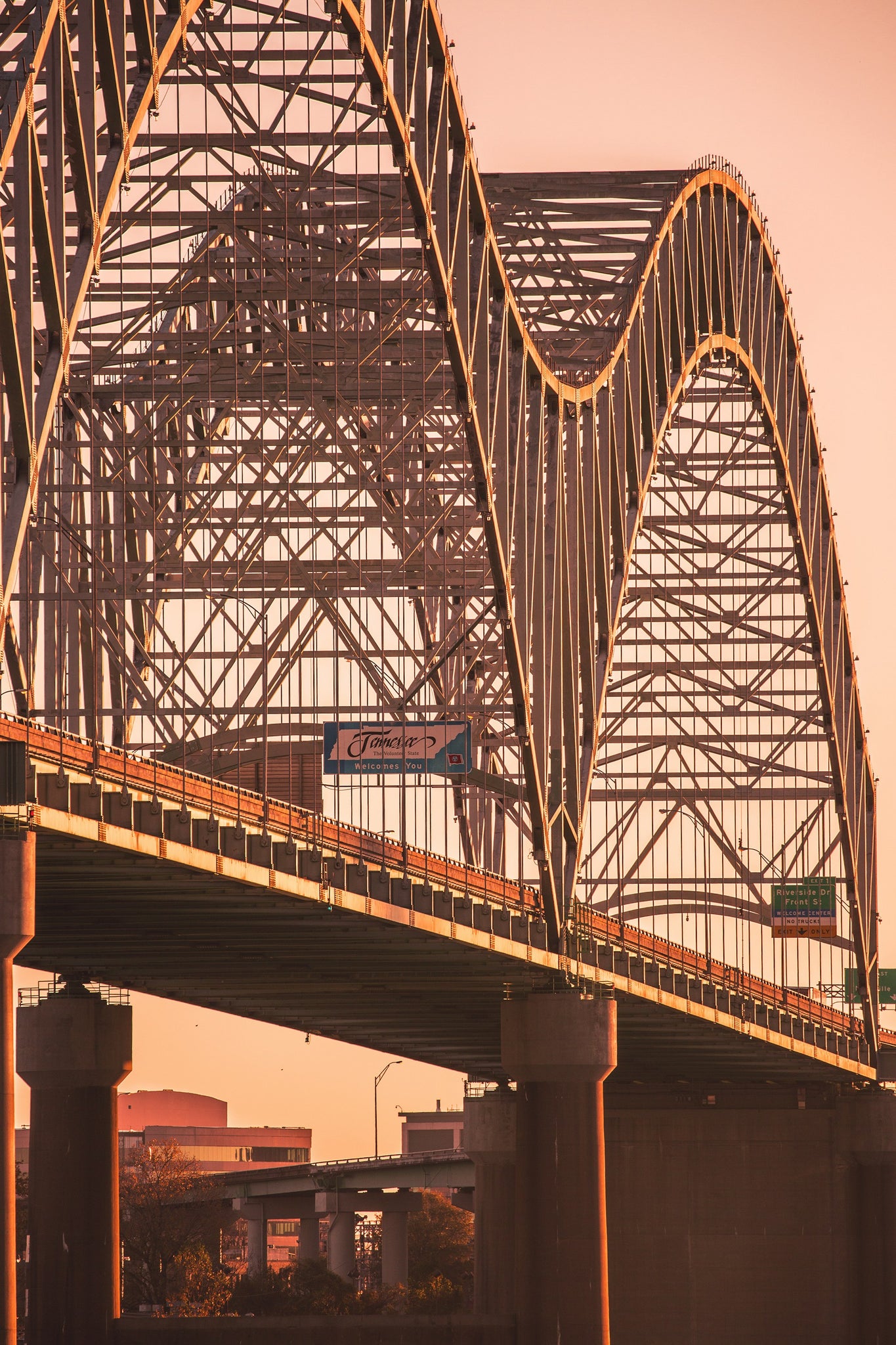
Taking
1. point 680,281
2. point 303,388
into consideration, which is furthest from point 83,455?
point 680,281

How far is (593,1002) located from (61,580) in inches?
Answer: 725

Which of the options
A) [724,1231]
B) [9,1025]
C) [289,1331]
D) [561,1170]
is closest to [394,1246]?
[724,1231]

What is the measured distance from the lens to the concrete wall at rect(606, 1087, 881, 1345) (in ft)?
348

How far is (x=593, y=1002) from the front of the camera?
264 feet

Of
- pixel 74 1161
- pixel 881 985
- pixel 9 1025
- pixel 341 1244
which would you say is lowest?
pixel 341 1244

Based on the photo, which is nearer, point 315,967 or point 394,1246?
point 315,967

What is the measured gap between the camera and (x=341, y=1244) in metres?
166

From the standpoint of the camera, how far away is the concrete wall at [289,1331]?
84562mm

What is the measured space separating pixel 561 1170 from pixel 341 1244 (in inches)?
3599

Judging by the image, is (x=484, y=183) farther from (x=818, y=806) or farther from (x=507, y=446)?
(x=818, y=806)

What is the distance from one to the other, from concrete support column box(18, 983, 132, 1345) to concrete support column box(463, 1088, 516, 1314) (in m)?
29.7

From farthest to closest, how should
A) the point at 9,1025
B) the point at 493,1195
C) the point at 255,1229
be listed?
the point at 255,1229 → the point at 493,1195 → the point at 9,1025

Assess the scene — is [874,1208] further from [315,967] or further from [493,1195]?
[315,967]

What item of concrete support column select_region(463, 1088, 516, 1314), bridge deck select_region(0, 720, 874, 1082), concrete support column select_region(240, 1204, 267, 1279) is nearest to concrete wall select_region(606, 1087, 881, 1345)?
bridge deck select_region(0, 720, 874, 1082)
